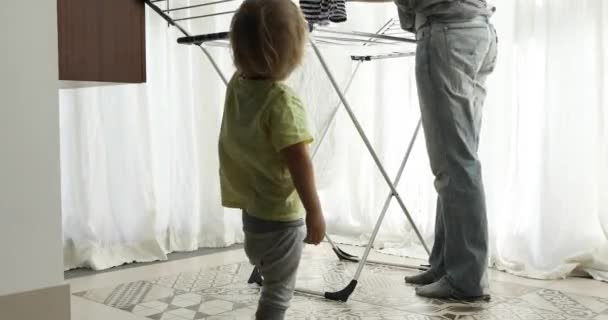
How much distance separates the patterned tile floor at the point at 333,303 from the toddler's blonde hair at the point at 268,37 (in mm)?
728

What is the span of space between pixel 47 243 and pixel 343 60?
4.73 feet

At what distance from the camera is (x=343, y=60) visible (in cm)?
264

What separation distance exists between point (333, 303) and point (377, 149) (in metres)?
1.21

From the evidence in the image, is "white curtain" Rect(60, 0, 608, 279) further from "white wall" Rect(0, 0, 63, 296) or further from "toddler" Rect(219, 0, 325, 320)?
"toddler" Rect(219, 0, 325, 320)

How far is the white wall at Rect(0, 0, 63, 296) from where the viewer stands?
1.43 metres

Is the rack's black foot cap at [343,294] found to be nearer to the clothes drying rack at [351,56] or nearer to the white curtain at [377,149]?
the clothes drying rack at [351,56]

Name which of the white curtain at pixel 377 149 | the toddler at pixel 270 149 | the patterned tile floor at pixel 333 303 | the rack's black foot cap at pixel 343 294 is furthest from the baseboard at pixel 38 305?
the white curtain at pixel 377 149

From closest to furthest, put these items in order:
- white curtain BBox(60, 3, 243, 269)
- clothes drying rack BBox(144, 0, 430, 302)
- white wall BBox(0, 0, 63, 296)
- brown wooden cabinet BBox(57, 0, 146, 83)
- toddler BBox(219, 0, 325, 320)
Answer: toddler BBox(219, 0, 325, 320)
white wall BBox(0, 0, 63, 296)
brown wooden cabinet BBox(57, 0, 146, 83)
clothes drying rack BBox(144, 0, 430, 302)
white curtain BBox(60, 3, 243, 269)

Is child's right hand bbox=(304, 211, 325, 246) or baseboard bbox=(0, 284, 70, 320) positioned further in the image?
baseboard bbox=(0, 284, 70, 320)

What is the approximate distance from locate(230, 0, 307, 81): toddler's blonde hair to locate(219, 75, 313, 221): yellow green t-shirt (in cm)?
4

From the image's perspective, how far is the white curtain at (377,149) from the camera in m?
2.28

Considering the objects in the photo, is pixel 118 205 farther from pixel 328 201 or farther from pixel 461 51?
pixel 461 51

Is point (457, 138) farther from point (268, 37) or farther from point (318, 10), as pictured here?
point (268, 37)

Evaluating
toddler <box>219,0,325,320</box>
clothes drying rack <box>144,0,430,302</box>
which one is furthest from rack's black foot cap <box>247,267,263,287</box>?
toddler <box>219,0,325,320</box>
